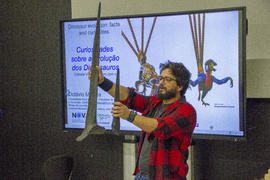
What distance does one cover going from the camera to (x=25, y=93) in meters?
3.36

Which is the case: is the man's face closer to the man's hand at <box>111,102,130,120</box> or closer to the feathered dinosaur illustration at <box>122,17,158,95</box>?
the man's hand at <box>111,102,130,120</box>

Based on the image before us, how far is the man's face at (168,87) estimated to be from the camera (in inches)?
72.4

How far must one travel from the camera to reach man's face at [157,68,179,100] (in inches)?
72.4

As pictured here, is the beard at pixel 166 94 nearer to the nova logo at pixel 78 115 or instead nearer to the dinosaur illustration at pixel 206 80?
the dinosaur illustration at pixel 206 80

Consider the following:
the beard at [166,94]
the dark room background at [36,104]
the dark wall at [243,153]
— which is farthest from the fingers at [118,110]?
the dark room background at [36,104]

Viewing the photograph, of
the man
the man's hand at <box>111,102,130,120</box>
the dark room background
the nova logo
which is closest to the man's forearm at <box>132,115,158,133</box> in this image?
the man

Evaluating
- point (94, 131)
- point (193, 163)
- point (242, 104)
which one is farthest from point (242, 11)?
point (94, 131)

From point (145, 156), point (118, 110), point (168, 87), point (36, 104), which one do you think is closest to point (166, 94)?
point (168, 87)

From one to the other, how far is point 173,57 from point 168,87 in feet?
2.55

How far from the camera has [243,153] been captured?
265cm

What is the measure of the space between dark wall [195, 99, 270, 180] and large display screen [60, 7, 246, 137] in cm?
22

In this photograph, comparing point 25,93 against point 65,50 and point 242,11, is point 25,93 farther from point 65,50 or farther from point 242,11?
point 242,11

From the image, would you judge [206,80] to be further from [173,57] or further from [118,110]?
[118,110]

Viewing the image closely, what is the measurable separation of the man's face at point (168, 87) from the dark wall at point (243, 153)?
→ 0.97 meters
